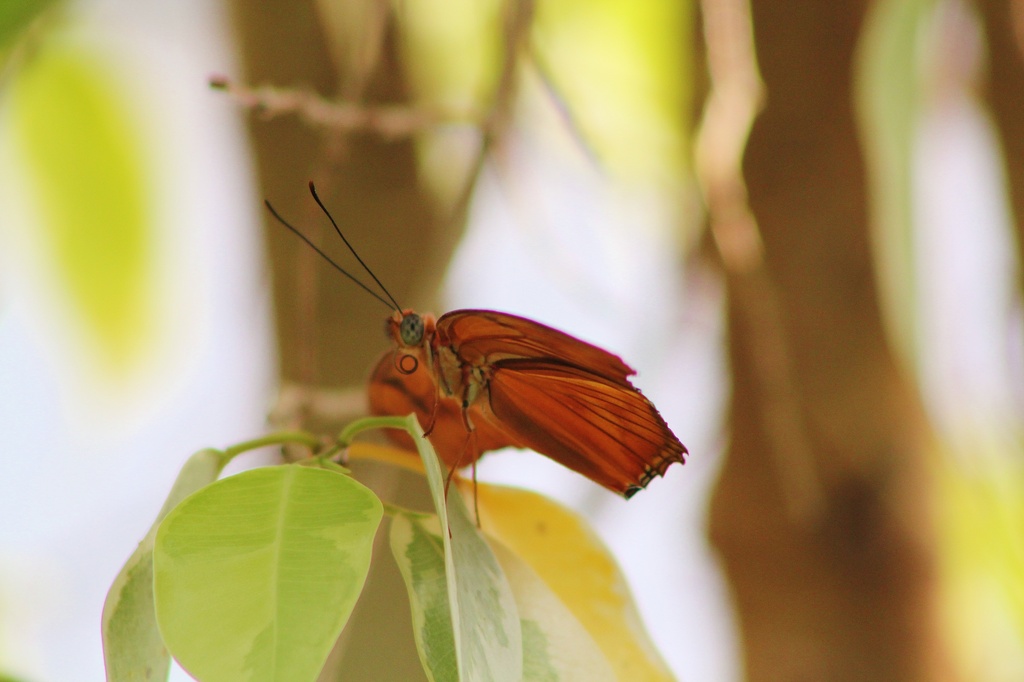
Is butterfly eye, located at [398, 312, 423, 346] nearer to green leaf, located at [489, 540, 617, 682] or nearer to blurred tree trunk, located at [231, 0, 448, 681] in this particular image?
green leaf, located at [489, 540, 617, 682]

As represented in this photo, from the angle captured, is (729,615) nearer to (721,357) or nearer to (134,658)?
(721,357)

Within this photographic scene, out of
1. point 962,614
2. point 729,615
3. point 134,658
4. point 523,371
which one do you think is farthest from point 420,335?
point 962,614

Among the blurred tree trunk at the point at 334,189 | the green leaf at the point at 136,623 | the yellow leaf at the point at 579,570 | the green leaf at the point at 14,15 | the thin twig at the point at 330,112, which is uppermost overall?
the blurred tree trunk at the point at 334,189

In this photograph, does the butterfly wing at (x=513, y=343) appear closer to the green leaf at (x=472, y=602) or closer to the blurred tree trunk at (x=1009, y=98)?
the green leaf at (x=472, y=602)

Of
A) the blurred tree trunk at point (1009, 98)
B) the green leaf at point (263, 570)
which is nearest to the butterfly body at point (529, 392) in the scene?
the green leaf at point (263, 570)

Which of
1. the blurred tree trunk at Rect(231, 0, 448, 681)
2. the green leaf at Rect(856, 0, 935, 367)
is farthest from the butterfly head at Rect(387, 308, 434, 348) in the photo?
the blurred tree trunk at Rect(231, 0, 448, 681)

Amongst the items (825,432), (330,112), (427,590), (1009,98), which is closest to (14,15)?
(330,112)
